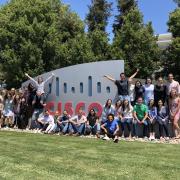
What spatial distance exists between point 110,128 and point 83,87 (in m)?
3.77

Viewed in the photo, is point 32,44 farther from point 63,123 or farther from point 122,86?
point 122,86

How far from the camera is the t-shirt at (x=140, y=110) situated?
47.4 feet

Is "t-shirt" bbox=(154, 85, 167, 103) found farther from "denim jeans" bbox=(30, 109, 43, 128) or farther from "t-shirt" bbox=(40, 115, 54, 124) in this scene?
"denim jeans" bbox=(30, 109, 43, 128)

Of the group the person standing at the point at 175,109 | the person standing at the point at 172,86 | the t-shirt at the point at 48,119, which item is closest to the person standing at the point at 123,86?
the person standing at the point at 172,86

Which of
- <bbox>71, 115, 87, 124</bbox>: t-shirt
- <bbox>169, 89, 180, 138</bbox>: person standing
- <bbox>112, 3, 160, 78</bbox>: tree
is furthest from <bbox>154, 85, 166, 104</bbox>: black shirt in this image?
<bbox>112, 3, 160, 78</bbox>: tree

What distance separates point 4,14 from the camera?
3625cm

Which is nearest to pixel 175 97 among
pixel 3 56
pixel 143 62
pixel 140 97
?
pixel 140 97

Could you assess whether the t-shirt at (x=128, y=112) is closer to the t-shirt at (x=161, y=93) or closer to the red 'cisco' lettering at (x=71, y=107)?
the t-shirt at (x=161, y=93)

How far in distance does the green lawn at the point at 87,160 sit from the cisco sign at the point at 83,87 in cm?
411

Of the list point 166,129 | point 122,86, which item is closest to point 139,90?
point 122,86

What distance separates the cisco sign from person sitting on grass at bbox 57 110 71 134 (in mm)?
1239

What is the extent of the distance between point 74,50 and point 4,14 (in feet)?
23.5

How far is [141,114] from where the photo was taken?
14.5 meters

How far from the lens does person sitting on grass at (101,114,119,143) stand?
46.2ft
